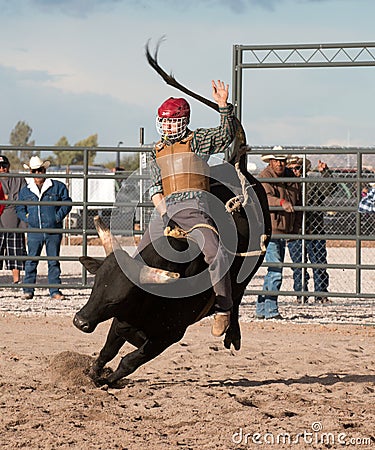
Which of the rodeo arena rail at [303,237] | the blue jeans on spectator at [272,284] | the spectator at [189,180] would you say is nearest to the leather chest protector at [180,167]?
the spectator at [189,180]

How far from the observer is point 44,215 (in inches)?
410

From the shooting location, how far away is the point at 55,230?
32.1 ft

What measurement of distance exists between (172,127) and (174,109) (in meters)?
0.12

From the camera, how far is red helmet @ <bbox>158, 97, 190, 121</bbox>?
5.52 meters

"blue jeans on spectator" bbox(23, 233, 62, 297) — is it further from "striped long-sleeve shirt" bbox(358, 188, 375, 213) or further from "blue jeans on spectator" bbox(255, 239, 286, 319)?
"striped long-sleeve shirt" bbox(358, 188, 375, 213)

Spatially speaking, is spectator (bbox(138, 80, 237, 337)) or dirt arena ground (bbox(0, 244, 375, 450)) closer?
dirt arena ground (bbox(0, 244, 375, 450))

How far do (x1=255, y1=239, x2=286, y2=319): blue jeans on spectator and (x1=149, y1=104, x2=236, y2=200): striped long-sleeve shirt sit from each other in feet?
13.2

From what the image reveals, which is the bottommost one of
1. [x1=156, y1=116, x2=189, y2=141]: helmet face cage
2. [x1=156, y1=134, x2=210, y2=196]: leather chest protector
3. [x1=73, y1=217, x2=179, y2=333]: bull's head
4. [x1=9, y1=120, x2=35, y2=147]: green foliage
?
[x1=73, y1=217, x2=179, y2=333]: bull's head

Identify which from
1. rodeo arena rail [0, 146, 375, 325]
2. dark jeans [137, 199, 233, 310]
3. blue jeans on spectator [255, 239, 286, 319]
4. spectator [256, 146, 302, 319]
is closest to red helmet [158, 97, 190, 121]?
dark jeans [137, 199, 233, 310]

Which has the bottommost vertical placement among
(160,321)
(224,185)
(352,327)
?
(352,327)

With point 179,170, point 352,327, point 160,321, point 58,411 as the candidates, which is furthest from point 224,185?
point 352,327

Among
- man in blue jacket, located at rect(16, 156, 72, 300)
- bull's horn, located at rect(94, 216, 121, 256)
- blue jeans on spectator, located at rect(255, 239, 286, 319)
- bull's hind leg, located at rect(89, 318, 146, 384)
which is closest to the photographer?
bull's horn, located at rect(94, 216, 121, 256)

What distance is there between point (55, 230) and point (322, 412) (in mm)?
5205

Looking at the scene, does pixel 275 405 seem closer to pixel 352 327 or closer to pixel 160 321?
pixel 160 321
